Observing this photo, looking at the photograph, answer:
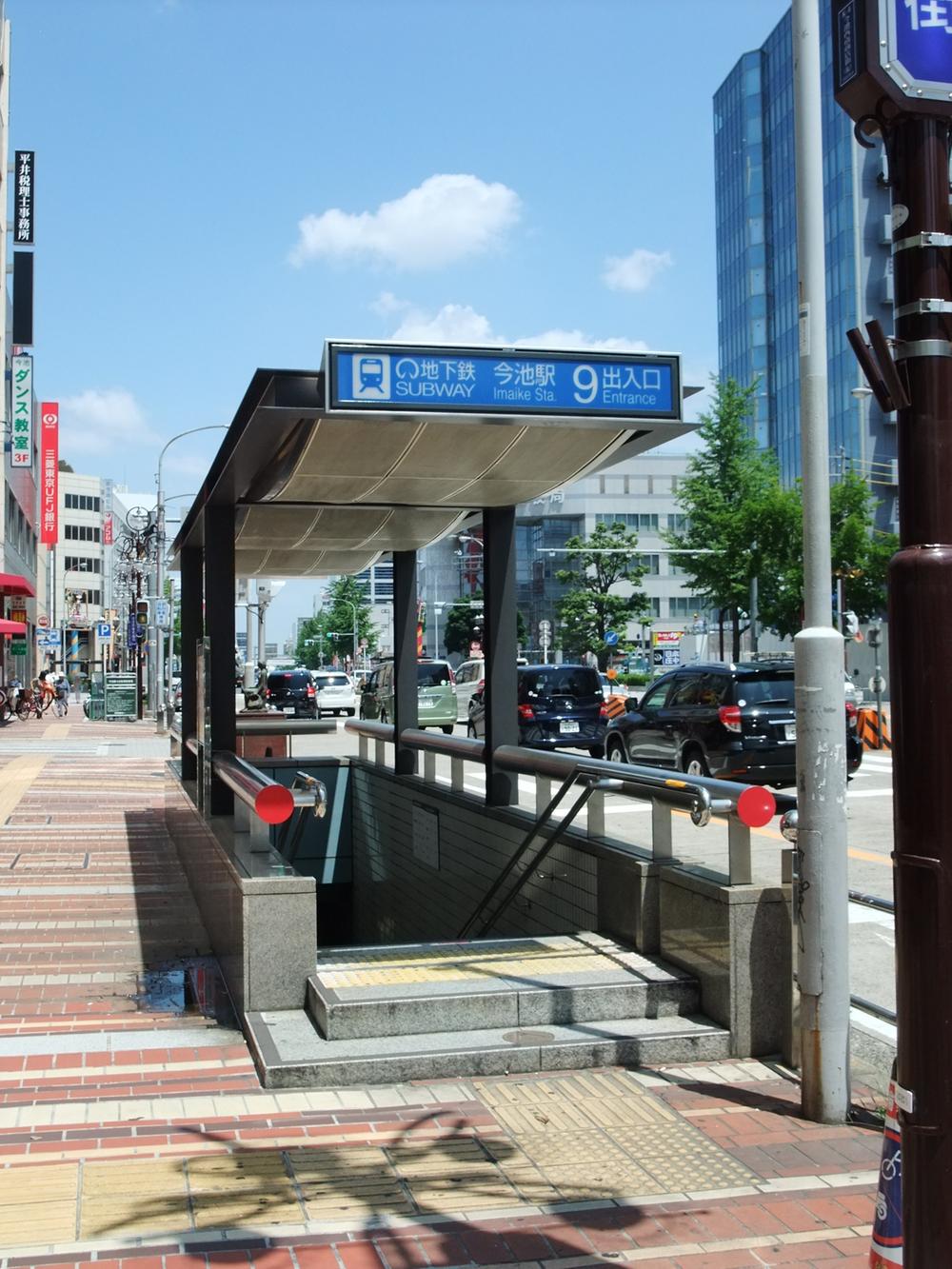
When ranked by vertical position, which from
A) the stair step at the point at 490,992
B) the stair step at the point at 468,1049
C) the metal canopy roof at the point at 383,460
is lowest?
the stair step at the point at 468,1049

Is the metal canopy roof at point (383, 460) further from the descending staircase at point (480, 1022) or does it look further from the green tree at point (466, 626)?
the green tree at point (466, 626)

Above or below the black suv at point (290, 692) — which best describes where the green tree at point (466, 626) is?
above

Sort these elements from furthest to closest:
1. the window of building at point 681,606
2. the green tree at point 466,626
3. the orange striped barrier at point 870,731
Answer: the window of building at point 681,606, the green tree at point 466,626, the orange striped barrier at point 870,731

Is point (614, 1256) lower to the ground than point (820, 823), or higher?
lower

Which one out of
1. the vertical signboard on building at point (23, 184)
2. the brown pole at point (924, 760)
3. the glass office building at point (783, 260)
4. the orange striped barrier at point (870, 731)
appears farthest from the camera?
the glass office building at point (783, 260)

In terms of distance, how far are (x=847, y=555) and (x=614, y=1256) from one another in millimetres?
45703

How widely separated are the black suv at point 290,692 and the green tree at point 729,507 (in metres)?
14.1

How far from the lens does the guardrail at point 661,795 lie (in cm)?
624

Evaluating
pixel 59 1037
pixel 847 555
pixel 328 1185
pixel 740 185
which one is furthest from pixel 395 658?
pixel 740 185

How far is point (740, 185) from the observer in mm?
91812

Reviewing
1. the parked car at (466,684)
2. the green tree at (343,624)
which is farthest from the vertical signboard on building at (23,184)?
the green tree at (343,624)

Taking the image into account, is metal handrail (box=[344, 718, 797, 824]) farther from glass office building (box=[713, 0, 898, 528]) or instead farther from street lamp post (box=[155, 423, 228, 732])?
glass office building (box=[713, 0, 898, 528])

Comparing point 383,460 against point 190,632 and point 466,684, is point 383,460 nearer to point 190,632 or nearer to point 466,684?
point 190,632

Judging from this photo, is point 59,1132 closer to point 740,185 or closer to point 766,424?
point 766,424
